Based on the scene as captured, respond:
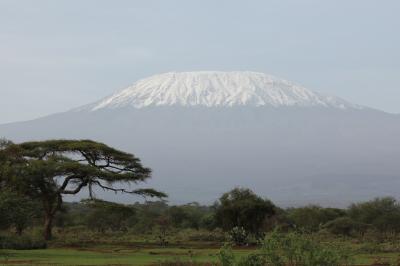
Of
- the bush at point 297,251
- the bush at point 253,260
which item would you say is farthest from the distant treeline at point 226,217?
the bush at point 253,260

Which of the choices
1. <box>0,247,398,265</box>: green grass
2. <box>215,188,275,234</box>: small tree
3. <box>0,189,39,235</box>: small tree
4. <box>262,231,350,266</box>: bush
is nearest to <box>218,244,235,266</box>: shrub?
<box>262,231,350,266</box>: bush

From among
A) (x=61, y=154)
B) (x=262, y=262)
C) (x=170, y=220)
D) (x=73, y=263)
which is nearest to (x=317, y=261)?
(x=262, y=262)

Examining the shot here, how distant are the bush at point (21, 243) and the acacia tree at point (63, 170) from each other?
17.6ft

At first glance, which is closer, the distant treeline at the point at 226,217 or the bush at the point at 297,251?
the bush at the point at 297,251

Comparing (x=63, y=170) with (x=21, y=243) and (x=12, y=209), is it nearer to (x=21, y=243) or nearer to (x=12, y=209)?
(x=12, y=209)

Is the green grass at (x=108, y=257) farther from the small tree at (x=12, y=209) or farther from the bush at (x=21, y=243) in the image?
the small tree at (x=12, y=209)

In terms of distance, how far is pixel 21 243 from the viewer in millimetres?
39250

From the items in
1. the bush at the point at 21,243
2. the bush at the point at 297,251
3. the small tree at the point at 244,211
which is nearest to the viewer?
the bush at the point at 297,251

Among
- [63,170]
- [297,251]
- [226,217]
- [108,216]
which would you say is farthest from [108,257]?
[108,216]

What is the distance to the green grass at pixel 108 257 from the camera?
30.6 m

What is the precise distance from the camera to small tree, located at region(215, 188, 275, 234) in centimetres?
4888

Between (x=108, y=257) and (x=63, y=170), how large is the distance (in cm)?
1324

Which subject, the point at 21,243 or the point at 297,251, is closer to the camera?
the point at 297,251

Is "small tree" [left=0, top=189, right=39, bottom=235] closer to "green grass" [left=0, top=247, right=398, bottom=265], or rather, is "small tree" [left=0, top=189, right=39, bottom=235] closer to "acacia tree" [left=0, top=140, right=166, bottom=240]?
"green grass" [left=0, top=247, right=398, bottom=265]
